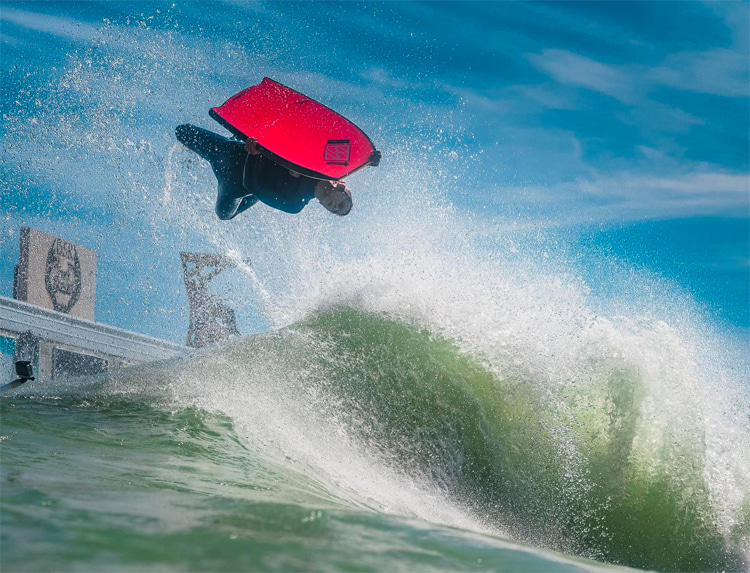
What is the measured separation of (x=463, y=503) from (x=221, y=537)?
2.83m

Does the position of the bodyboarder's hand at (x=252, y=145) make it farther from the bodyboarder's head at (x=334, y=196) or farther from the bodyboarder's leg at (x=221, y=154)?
the bodyboarder's head at (x=334, y=196)

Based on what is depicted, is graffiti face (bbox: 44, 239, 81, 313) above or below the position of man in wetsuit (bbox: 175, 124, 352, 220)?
below

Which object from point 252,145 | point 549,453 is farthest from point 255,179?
point 549,453

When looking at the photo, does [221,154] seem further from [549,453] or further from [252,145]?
[549,453]

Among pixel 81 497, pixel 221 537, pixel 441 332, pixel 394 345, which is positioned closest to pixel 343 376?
pixel 394 345

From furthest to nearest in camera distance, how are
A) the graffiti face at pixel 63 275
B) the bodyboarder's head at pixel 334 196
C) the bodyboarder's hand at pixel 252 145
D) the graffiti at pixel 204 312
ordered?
the graffiti face at pixel 63 275 → the graffiti at pixel 204 312 → the bodyboarder's head at pixel 334 196 → the bodyboarder's hand at pixel 252 145

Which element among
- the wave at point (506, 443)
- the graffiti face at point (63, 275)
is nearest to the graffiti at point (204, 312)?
the graffiti face at point (63, 275)

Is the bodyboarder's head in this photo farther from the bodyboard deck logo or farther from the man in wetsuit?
the bodyboard deck logo

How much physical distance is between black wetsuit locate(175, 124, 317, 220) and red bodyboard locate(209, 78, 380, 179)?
14cm

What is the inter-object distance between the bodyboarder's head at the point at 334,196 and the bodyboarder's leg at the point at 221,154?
2.56 feet

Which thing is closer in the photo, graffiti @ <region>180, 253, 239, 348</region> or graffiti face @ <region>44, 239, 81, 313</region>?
graffiti @ <region>180, 253, 239, 348</region>

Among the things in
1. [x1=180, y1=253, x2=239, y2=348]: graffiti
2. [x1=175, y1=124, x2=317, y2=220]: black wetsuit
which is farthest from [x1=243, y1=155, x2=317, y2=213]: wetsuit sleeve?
[x1=180, y1=253, x2=239, y2=348]: graffiti

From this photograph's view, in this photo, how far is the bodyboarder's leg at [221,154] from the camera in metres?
6.38

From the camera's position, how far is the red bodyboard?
6.28 metres
